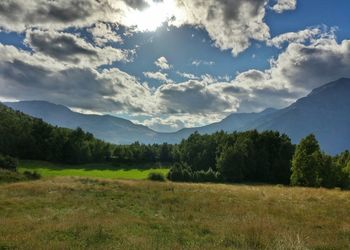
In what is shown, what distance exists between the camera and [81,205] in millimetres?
27203

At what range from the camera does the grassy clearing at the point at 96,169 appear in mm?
100875

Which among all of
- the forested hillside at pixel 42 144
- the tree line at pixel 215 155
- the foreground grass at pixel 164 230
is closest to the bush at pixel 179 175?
the tree line at pixel 215 155

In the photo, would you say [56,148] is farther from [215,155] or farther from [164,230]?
[164,230]

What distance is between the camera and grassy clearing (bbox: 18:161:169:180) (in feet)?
331

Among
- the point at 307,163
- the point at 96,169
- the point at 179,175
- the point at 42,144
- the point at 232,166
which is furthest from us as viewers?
the point at 42,144

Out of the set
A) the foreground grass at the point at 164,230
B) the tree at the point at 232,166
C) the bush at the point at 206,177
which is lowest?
the foreground grass at the point at 164,230

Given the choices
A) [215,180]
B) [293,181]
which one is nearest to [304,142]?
[293,181]

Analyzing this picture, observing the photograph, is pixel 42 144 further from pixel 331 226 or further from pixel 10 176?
pixel 331 226

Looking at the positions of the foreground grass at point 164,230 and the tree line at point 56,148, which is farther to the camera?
the tree line at point 56,148

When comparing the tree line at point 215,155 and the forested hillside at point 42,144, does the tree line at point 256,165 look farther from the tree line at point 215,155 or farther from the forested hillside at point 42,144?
the forested hillside at point 42,144

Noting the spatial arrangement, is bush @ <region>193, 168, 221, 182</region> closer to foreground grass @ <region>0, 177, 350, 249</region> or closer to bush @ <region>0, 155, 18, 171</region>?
bush @ <region>0, 155, 18, 171</region>

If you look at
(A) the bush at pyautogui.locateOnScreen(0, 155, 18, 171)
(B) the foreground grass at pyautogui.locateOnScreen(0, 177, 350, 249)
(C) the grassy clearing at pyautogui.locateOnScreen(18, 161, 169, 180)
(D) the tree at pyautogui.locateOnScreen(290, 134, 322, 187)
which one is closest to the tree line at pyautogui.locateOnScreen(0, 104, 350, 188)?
(D) the tree at pyautogui.locateOnScreen(290, 134, 322, 187)

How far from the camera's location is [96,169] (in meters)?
123

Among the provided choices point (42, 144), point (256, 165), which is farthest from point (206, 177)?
point (42, 144)
